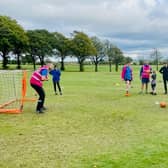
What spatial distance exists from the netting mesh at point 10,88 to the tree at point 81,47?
73742 mm

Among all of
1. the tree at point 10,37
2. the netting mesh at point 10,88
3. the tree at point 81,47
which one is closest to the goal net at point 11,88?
the netting mesh at point 10,88

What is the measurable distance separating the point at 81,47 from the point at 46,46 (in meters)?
9.52

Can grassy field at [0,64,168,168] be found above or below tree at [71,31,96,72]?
below

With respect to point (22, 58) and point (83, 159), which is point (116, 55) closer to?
point (22, 58)

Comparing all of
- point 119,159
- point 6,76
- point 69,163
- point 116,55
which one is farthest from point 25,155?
point 116,55

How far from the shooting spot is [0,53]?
76.2 metres

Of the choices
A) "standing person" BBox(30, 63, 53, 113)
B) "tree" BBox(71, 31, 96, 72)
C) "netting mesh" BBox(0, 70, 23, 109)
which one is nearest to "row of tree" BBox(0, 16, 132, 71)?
"tree" BBox(71, 31, 96, 72)

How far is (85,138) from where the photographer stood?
28.1 ft

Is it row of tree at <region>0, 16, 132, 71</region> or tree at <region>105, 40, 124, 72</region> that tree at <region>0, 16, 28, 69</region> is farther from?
tree at <region>105, 40, 124, 72</region>

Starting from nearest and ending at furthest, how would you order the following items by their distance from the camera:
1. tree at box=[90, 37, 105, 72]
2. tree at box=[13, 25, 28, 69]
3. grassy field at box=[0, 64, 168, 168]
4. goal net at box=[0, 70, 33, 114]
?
grassy field at box=[0, 64, 168, 168]
goal net at box=[0, 70, 33, 114]
tree at box=[13, 25, 28, 69]
tree at box=[90, 37, 105, 72]

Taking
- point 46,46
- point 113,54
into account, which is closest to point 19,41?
point 46,46

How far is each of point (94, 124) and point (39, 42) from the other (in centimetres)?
7659

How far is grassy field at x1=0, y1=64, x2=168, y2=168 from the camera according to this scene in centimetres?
666

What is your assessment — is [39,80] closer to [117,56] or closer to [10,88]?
[10,88]
